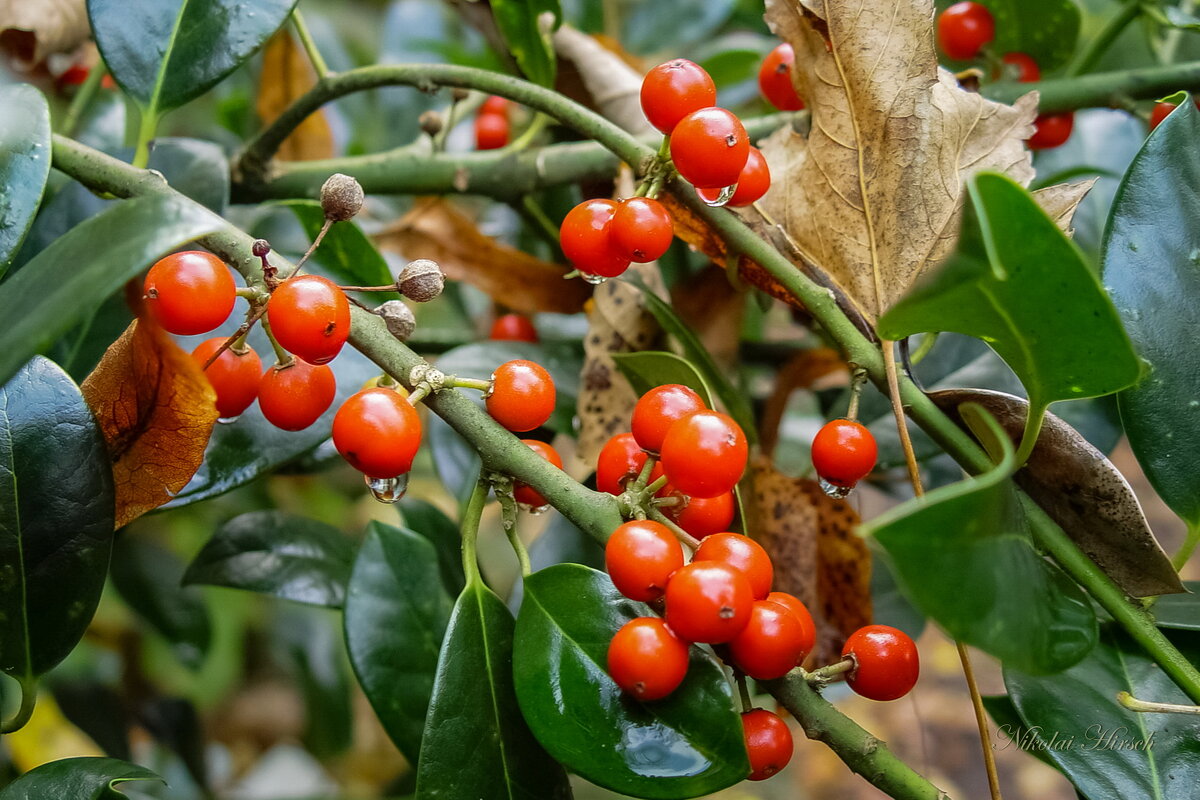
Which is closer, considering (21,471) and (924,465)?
(21,471)

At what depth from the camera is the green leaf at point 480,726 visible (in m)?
0.61

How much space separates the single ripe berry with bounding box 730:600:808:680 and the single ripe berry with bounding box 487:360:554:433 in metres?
0.19

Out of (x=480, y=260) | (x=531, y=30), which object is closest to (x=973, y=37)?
(x=531, y=30)

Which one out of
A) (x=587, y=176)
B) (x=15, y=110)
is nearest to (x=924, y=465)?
(x=587, y=176)

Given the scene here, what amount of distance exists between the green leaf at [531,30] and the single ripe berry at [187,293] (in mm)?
534

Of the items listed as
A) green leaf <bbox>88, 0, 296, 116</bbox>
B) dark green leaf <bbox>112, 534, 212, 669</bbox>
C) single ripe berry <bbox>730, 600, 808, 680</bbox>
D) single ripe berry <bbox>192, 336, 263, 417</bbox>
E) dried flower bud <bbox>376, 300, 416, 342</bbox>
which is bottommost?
dark green leaf <bbox>112, 534, 212, 669</bbox>

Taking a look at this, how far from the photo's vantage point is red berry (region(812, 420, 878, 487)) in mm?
642

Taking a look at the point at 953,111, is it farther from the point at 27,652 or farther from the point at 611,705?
the point at 27,652

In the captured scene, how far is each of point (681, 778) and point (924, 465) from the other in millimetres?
679

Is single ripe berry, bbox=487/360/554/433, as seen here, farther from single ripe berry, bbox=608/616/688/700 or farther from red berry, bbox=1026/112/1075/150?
red berry, bbox=1026/112/1075/150

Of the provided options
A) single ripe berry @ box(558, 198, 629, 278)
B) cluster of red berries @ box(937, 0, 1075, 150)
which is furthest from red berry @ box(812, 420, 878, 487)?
cluster of red berries @ box(937, 0, 1075, 150)

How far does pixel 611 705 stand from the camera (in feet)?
1.86

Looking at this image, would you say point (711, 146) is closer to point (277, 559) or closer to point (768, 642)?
point (768, 642)

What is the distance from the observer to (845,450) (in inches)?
25.2
